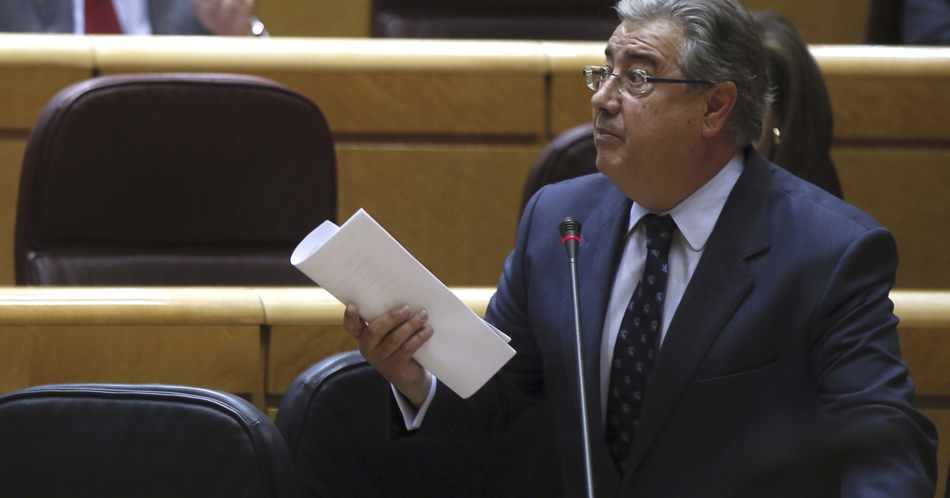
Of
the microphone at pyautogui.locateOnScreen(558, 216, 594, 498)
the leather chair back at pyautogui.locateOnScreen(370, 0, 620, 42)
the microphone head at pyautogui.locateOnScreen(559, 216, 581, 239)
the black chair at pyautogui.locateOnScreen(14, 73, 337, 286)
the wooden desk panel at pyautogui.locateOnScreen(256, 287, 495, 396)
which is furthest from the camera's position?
the leather chair back at pyautogui.locateOnScreen(370, 0, 620, 42)

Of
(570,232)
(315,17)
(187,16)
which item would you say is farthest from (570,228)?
(315,17)

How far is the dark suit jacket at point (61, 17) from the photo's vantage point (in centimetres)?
139

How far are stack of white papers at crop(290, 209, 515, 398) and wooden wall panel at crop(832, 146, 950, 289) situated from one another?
738mm

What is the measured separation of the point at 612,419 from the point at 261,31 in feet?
2.95

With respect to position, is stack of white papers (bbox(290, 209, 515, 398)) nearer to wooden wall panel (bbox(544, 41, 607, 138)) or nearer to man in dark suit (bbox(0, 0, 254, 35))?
wooden wall panel (bbox(544, 41, 607, 138))

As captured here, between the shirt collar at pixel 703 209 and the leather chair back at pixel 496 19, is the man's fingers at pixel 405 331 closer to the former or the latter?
the shirt collar at pixel 703 209

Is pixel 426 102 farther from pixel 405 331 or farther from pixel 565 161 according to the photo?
pixel 405 331

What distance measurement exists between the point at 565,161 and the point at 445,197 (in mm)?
227

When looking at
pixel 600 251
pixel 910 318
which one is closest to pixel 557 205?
pixel 600 251

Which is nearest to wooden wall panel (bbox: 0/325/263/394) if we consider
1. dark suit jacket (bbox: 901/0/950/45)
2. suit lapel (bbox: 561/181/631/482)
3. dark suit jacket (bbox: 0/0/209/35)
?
suit lapel (bbox: 561/181/631/482)

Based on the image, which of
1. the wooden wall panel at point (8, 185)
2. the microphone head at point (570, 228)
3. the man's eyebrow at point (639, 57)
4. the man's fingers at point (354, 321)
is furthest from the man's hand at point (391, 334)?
the wooden wall panel at point (8, 185)

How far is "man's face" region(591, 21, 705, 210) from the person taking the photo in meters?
0.69

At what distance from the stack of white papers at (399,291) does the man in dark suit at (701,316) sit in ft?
0.04

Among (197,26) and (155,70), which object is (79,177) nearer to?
(155,70)
